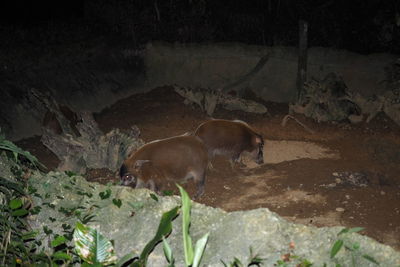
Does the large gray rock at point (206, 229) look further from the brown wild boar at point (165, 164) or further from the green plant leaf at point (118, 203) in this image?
the brown wild boar at point (165, 164)

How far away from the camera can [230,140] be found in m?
5.39

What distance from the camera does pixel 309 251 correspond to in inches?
76.5

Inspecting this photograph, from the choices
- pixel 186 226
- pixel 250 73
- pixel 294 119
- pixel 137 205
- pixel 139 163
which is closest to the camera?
pixel 186 226

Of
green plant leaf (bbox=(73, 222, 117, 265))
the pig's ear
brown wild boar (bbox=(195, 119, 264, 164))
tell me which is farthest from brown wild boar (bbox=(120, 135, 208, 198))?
green plant leaf (bbox=(73, 222, 117, 265))

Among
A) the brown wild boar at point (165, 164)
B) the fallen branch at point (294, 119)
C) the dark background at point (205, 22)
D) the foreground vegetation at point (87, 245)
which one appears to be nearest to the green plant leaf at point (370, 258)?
the foreground vegetation at point (87, 245)

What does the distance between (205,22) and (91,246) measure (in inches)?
303

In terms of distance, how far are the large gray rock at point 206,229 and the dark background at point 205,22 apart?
554 centimetres

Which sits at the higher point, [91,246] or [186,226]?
[186,226]

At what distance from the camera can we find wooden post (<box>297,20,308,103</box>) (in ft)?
24.2

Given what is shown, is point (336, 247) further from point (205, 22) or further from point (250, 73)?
point (205, 22)

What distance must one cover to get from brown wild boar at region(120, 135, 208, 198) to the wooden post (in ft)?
10.3

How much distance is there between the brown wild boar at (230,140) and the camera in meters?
5.32

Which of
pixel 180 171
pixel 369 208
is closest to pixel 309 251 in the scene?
pixel 369 208

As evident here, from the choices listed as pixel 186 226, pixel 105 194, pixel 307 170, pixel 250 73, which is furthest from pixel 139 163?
pixel 250 73
